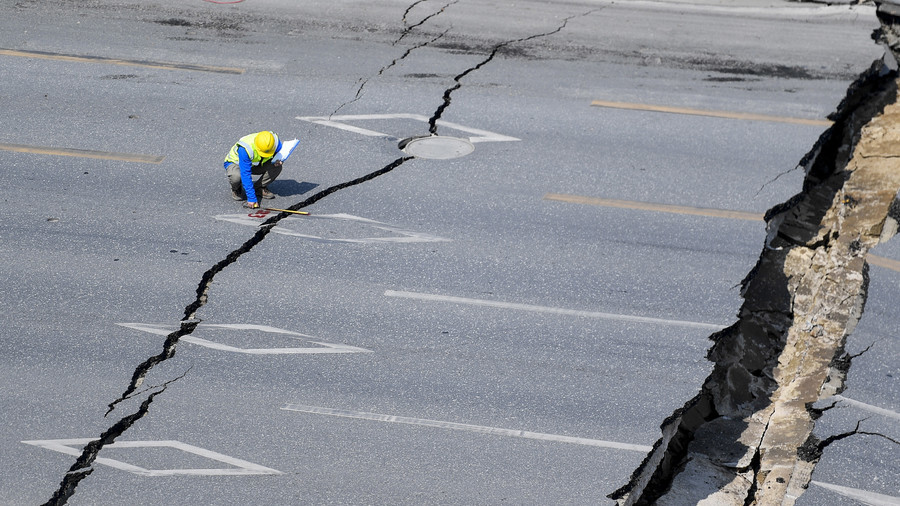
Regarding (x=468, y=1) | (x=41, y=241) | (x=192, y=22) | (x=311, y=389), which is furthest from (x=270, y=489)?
(x=468, y=1)

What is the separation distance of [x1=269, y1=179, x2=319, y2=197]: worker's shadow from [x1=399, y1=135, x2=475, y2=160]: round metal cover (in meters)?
1.48

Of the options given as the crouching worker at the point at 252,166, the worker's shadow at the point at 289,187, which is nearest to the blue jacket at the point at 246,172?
the crouching worker at the point at 252,166

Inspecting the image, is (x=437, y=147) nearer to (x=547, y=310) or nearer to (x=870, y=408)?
(x=547, y=310)

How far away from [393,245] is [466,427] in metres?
2.87

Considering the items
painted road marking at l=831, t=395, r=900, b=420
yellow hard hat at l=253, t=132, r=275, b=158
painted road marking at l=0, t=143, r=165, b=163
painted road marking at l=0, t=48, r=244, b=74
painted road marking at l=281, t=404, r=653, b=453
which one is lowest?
painted road marking at l=281, t=404, r=653, b=453

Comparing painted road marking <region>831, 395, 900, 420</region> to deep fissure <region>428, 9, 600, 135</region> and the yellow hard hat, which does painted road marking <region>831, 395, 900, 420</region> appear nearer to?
deep fissure <region>428, 9, 600, 135</region>

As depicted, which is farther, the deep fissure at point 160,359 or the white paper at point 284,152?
the white paper at point 284,152

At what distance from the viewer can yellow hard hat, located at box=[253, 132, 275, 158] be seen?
9.78m

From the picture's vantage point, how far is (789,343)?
27.9ft

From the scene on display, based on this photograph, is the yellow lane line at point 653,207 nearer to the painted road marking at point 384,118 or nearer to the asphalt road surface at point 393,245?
the asphalt road surface at point 393,245

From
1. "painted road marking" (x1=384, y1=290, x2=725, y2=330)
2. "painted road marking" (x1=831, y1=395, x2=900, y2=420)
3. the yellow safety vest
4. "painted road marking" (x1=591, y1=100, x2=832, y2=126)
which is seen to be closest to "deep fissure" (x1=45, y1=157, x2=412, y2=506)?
the yellow safety vest

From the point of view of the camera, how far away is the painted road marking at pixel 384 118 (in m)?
11.5

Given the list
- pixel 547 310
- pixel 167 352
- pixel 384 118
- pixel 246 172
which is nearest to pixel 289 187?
pixel 246 172

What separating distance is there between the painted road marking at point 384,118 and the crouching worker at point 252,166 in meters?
1.79
